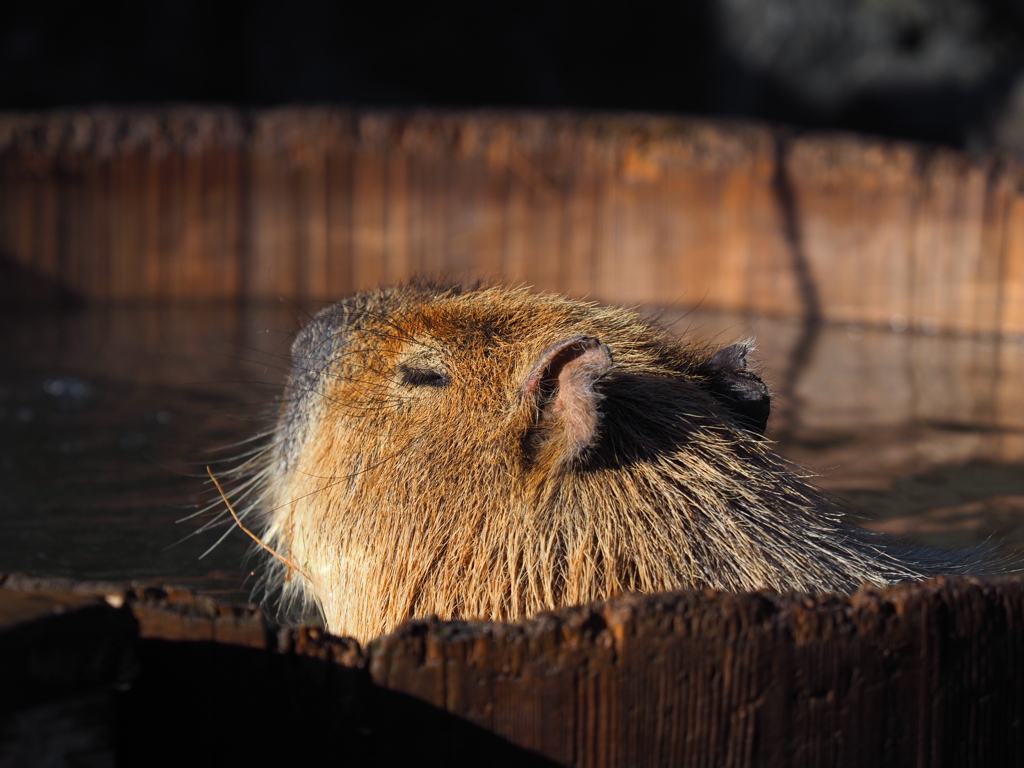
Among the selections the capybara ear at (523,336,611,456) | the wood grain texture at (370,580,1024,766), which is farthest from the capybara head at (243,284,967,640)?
the wood grain texture at (370,580,1024,766)

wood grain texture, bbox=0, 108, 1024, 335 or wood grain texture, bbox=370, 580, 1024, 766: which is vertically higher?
wood grain texture, bbox=0, 108, 1024, 335

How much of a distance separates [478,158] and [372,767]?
5.01 m

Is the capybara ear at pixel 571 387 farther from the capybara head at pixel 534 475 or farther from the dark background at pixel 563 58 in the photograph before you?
the dark background at pixel 563 58

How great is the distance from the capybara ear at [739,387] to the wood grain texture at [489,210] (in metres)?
3.72

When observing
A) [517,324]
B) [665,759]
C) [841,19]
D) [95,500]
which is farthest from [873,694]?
[841,19]

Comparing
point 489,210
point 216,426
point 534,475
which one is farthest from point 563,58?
point 534,475

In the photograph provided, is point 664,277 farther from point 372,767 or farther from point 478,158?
point 372,767

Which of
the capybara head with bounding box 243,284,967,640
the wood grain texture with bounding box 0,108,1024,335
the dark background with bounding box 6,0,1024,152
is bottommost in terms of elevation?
the capybara head with bounding box 243,284,967,640

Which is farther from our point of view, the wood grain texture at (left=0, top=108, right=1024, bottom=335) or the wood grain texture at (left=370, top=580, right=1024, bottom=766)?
the wood grain texture at (left=0, top=108, right=1024, bottom=335)

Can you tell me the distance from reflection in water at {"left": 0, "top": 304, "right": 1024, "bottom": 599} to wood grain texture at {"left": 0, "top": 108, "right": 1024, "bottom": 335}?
0.84 ft

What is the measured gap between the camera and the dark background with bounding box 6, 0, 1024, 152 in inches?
370

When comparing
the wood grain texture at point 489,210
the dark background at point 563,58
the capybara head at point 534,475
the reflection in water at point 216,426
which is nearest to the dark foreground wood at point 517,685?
the capybara head at point 534,475

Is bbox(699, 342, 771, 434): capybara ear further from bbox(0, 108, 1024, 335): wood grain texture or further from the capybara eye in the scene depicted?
bbox(0, 108, 1024, 335): wood grain texture

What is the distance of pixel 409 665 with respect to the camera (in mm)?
1652
